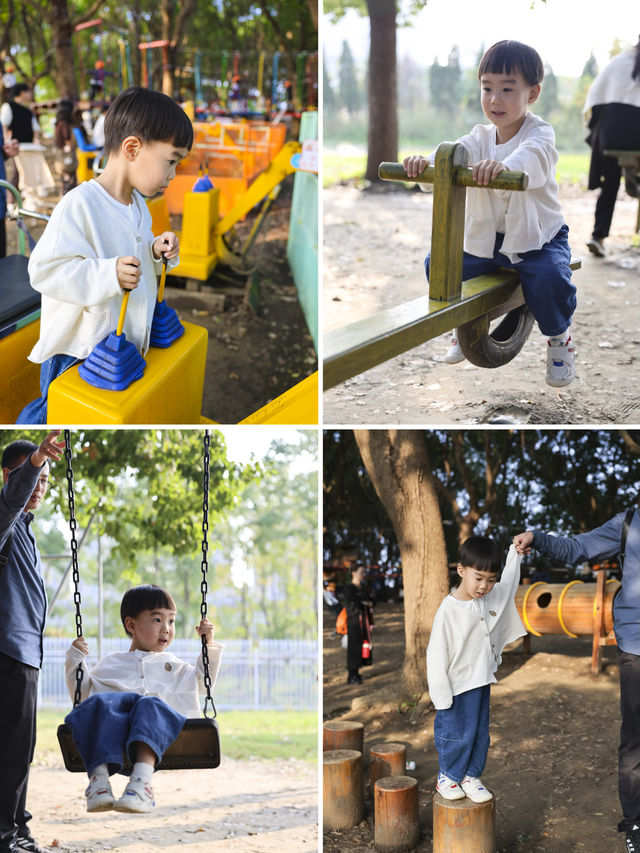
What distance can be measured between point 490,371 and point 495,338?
863mm

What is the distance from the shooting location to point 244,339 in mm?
6840

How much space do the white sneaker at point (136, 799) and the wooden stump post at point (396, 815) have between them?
117 cm

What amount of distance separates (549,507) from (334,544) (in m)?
2.26

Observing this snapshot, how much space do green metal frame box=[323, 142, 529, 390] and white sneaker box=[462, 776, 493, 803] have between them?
63.0 inches

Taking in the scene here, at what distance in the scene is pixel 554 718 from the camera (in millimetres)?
4797

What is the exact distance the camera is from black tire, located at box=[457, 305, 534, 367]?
310 cm

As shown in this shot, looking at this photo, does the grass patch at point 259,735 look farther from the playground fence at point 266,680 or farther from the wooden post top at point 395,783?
the wooden post top at point 395,783

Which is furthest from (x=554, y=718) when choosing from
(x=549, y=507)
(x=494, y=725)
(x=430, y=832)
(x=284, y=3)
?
(x=284, y=3)

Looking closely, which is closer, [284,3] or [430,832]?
[430,832]

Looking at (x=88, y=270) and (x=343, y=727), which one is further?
(x=343, y=727)

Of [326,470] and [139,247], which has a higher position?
[139,247]

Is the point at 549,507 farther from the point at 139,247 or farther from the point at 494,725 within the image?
the point at 139,247

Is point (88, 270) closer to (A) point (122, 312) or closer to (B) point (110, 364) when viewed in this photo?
(A) point (122, 312)

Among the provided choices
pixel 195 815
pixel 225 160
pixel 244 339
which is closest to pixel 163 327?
Answer: pixel 244 339
